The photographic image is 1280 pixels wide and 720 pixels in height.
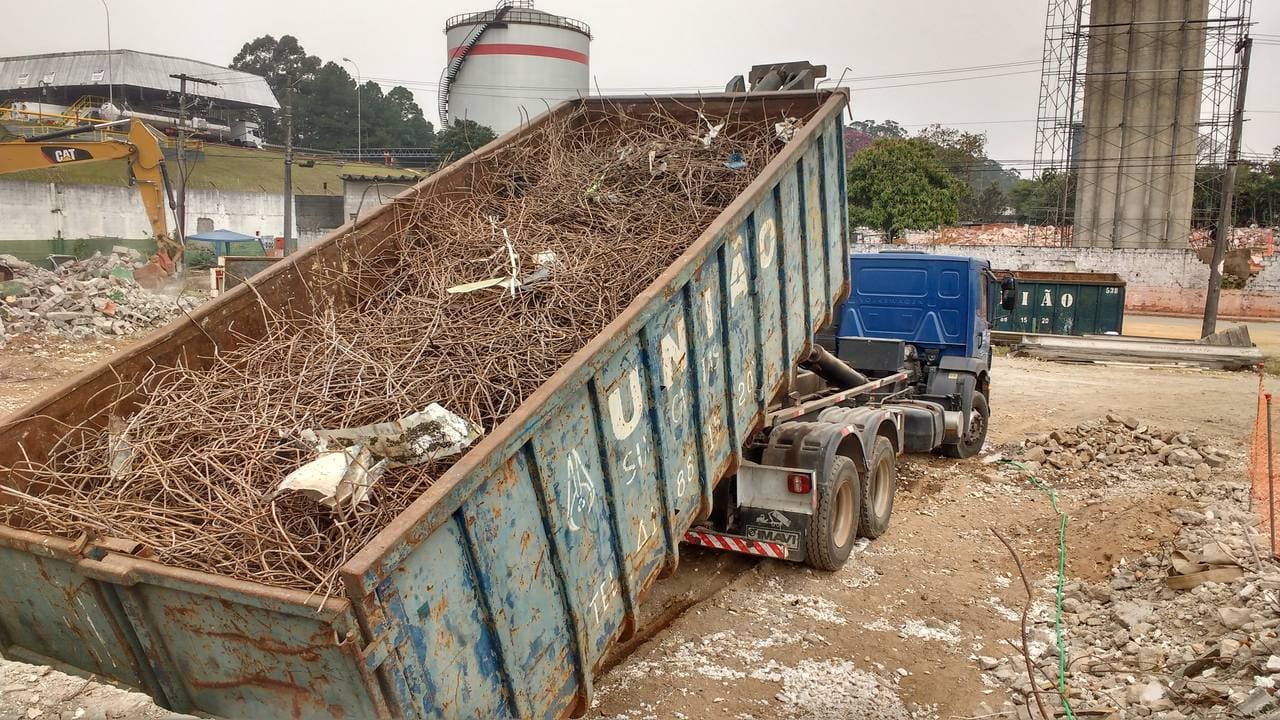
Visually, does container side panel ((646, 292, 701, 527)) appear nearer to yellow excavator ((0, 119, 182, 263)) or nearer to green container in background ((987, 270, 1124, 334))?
yellow excavator ((0, 119, 182, 263))

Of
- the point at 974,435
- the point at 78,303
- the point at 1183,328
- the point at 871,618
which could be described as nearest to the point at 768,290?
the point at 871,618

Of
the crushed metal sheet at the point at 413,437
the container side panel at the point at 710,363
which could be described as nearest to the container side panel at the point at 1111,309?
the container side panel at the point at 710,363

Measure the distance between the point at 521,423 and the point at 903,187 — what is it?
32488 millimetres

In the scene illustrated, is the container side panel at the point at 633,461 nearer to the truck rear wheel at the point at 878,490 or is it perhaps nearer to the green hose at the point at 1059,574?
the green hose at the point at 1059,574

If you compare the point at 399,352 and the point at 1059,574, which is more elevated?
the point at 399,352

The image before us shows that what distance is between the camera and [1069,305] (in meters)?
21.8

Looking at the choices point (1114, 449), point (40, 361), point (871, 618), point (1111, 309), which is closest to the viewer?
point (871, 618)

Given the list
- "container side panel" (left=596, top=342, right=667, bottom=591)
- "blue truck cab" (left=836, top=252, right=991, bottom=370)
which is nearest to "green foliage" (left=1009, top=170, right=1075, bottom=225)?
"blue truck cab" (left=836, top=252, right=991, bottom=370)

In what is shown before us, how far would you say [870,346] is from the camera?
902 cm

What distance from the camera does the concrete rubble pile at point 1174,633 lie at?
13.7ft

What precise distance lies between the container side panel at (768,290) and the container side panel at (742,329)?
0.06 metres

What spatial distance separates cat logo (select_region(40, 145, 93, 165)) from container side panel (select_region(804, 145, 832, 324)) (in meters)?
17.6

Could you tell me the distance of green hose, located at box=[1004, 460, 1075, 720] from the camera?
4445 mm

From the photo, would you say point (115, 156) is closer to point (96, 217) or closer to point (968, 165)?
point (96, 217)
